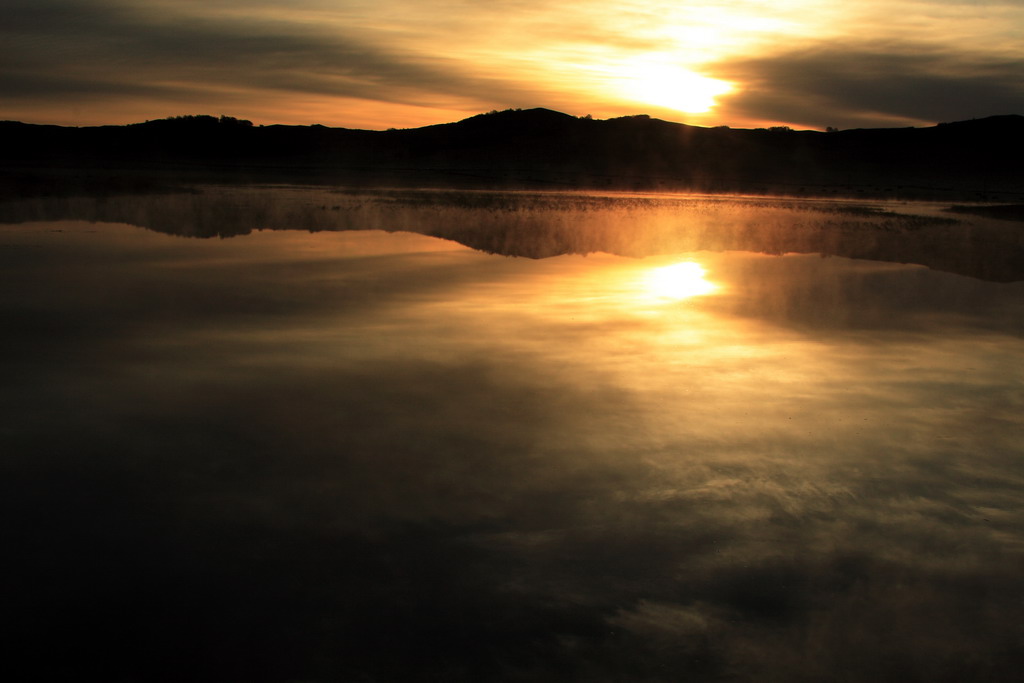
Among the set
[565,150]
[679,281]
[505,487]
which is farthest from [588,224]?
[565,150]

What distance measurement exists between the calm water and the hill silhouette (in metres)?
69.5

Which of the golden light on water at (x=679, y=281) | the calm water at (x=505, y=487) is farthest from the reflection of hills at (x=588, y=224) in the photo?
the calm water at (x=505, y=487)

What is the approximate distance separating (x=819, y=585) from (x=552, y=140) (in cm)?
11452

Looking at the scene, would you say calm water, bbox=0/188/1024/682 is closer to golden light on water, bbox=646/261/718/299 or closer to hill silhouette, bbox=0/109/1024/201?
golden light on water, bbox=646/261/718/299

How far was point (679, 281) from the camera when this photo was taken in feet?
45.0

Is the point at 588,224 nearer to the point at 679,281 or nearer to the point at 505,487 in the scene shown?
the point at 679,281

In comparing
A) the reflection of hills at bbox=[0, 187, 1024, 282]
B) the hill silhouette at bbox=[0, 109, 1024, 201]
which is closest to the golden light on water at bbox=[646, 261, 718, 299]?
the reflection of hills at bbox=[0, 187, 1024, 282]

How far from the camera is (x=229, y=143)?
421ft

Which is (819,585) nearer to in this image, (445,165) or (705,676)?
(705,676)

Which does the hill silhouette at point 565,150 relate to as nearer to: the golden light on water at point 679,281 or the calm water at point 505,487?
the golden light on water at point 679,281

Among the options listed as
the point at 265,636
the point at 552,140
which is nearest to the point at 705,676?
the point at 265,636

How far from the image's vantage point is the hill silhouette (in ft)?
291

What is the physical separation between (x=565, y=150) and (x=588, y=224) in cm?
8762

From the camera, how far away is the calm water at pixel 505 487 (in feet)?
12.1
